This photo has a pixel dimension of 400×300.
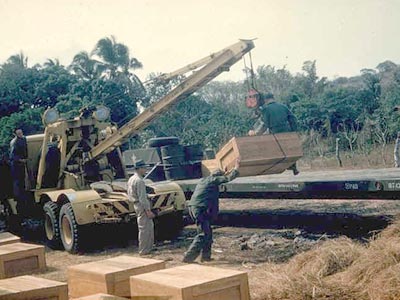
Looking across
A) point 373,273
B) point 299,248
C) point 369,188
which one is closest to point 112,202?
point 299,248

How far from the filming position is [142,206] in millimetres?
10047

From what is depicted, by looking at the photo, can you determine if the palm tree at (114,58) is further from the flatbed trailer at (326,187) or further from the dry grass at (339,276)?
the dry grass at (339,276)

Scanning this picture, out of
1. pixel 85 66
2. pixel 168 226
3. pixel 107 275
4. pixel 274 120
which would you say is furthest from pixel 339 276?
pixel 85 66

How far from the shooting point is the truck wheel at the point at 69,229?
1088 cm

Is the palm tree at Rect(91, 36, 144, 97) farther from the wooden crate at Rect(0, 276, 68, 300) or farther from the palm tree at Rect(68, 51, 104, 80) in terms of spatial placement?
the wooden crate at Rect(0, 276, 68, 300)

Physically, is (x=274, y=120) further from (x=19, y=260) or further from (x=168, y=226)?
(x=19, y=260)

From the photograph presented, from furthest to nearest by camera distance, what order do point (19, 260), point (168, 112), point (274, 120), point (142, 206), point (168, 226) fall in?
point (168, 112)
point (168, 226)
point (142, 206)
point (274, 120)
point (19, 260)

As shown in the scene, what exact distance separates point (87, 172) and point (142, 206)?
275 cm

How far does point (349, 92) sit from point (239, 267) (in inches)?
987

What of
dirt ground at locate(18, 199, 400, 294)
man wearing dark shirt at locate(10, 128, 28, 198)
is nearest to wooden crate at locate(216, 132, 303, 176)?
dirt ground at locate(18, 199, 400, 294)

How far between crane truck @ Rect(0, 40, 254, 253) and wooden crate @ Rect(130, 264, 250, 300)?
237 inches

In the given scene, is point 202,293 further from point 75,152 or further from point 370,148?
point 370,148

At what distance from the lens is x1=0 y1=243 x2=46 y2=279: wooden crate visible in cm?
773

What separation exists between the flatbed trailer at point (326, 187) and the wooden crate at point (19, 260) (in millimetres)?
4176
